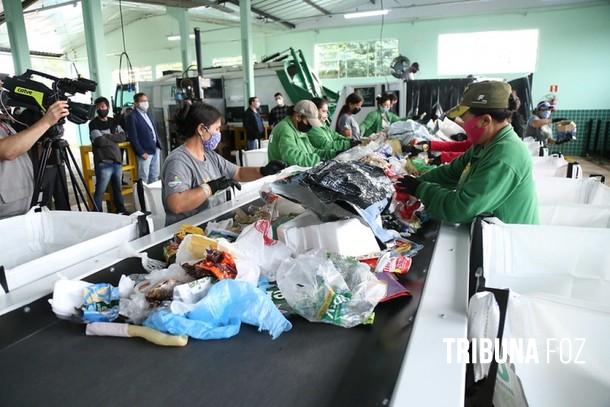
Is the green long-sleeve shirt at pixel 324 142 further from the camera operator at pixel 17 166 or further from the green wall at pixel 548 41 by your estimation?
the green wall at pixel 548 41

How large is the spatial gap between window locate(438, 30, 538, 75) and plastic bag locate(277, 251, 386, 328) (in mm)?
11412

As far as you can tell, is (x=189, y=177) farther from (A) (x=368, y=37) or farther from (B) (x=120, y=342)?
(A) (x=368, y=37)

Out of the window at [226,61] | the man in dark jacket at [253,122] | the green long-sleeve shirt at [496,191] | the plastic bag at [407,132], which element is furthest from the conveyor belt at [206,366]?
the window at [226,61]

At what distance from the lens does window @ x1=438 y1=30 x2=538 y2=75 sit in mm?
10594

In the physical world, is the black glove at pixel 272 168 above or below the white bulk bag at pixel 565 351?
above

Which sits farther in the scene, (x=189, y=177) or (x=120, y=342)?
(x=189, y=177)

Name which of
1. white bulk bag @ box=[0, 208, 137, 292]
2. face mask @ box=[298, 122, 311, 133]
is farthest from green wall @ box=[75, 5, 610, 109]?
white bulk bag @ box=[0, 208, 137, 292]

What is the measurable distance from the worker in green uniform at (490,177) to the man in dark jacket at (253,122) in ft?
18.8

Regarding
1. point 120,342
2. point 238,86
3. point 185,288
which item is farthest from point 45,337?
point 238,86

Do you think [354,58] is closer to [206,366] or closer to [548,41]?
[548,41]

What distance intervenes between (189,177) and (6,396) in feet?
4.21

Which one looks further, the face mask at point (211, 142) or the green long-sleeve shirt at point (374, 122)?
the green long-sleeve shirt at point (374, 122)

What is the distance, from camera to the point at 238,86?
321 inches

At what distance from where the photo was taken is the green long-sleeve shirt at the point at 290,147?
2.84 metres
